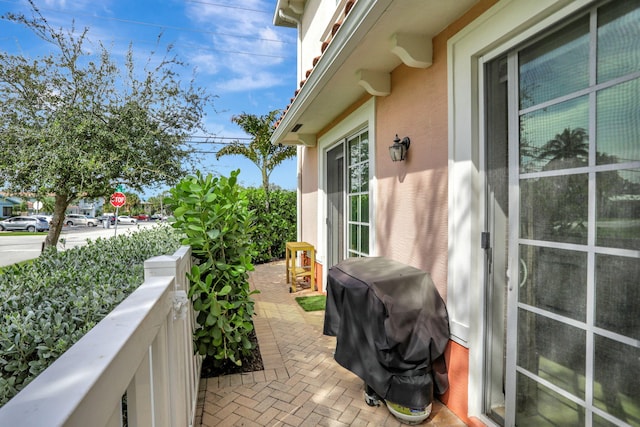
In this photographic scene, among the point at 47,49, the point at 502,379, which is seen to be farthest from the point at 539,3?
the point at 47,49

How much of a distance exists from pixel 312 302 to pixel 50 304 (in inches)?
157

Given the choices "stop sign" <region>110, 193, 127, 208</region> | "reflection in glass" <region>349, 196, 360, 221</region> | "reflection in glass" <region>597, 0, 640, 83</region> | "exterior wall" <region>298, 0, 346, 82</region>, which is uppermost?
"exterior wall" <region>298, 0, 346, 82</region>

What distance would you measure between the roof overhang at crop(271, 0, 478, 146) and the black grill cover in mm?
1704

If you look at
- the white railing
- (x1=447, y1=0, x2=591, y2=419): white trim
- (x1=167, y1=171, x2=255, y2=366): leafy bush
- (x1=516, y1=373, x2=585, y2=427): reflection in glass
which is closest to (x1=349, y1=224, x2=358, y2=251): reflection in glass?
(x1=167, y1=171, x2=255, y2=366): leafy bush

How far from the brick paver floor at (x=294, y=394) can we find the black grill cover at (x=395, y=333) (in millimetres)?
291

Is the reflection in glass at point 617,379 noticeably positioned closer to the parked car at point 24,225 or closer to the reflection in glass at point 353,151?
the reflection in glass at point 353,151

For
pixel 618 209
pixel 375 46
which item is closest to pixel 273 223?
pixel 375 46

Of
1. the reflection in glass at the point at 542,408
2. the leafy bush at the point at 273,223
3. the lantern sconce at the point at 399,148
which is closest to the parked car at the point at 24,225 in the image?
the leafy bush at the point at 273,223

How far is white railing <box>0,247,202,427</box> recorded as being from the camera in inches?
17.8

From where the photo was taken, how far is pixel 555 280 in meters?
1.65

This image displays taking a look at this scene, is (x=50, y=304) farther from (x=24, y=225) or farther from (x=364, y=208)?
(x=24, y=225)

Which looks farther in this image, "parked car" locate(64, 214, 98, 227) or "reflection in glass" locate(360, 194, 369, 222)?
"parked car" locate(64, 214, 98, 227)

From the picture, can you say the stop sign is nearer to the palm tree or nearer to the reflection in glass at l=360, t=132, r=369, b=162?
the reflection in glass at l=360, t=132, r=369, b=162

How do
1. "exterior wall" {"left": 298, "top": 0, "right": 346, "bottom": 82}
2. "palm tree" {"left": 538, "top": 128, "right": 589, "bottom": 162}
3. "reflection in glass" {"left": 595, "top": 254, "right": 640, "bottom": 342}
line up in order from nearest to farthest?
"reflection in glass" {"left": 595, "top": 254, "right": 640, "bottom": 342}, "palm tree" {"left": 538, "top": 128, "right": 589, "bottom": 162}, "exterior wall" {"left": 298, "top": 0, "right": 346, "bottom": 82}
